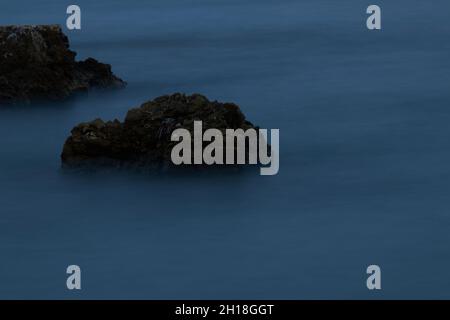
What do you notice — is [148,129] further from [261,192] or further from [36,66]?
[36,66]

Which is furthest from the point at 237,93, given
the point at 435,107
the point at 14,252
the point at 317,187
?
the point at 14,252

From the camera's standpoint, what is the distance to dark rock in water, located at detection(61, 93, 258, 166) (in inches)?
1228

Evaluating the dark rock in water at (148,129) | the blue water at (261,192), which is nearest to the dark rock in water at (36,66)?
the blue water at (261,192)

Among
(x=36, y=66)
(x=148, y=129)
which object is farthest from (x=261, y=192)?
(x=36, y=66)

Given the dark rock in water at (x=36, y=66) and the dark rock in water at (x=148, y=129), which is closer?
the dark rock in water at (x=148, y=129)

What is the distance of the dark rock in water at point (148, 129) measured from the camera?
31.2 metres

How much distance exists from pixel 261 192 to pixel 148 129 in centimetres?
202

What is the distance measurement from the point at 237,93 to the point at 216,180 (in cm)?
839

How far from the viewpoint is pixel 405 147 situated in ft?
113

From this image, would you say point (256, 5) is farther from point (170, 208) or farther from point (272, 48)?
point (170, 208)

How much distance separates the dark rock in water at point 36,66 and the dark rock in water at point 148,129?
5723 millimetres

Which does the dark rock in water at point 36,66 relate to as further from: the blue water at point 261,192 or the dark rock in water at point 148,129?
the dark rock in water at point 148,129

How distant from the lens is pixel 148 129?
31281mm

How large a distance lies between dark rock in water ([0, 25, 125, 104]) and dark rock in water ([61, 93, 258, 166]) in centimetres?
572
